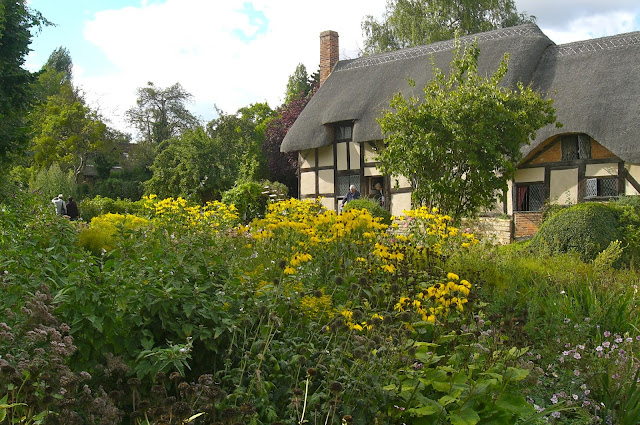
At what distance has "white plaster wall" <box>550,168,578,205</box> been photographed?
1409 cm

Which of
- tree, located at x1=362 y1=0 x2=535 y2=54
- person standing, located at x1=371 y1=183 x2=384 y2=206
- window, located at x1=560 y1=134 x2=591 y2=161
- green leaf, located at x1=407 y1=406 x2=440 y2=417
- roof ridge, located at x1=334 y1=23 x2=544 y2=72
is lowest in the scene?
green leaf, located at x1=407 y1=406 x2=440 y2=417

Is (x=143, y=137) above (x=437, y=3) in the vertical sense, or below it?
below

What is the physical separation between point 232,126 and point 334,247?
20.6 metres

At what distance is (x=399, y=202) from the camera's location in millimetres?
17047

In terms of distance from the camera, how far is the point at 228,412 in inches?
88.5

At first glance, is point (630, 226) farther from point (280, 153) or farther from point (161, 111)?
point (161, 111)

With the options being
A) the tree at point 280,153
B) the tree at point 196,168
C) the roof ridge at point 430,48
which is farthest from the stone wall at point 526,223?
the tree at point 280,153

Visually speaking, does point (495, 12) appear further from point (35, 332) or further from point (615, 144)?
point (35, 332)

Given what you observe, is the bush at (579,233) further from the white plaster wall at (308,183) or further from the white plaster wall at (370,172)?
the white plaster wall at (308,183)

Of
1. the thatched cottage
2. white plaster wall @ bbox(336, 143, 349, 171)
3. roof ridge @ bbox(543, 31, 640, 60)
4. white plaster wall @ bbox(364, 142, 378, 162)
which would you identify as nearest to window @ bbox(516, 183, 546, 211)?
the thatched cottage

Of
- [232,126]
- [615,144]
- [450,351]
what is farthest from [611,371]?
[232,126]

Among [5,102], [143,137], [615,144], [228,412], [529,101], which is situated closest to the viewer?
[228,412]

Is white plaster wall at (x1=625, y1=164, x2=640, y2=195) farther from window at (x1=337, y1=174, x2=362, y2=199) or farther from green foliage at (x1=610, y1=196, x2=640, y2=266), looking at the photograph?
window at (x1=337, y1=174, x2=362, y2=199)

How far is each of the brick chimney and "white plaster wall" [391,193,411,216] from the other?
269 inches
